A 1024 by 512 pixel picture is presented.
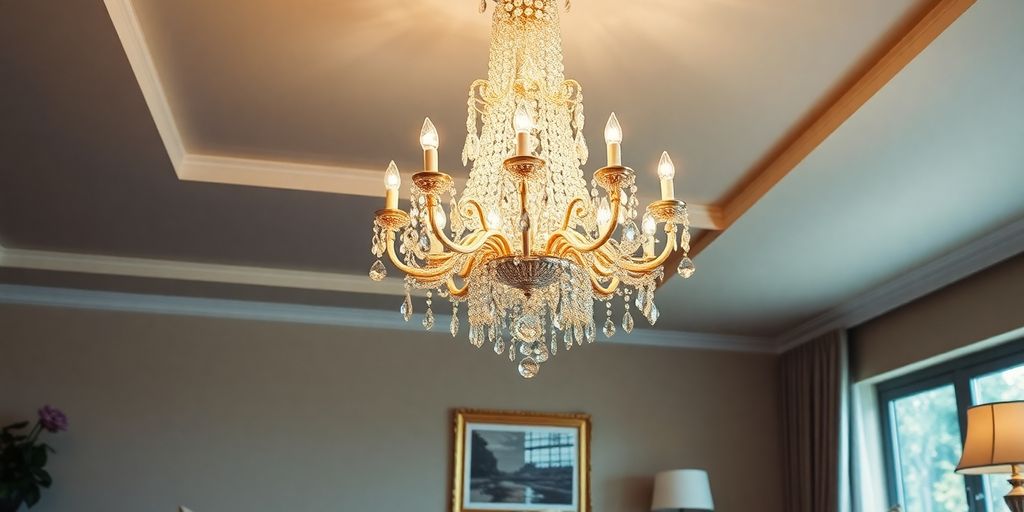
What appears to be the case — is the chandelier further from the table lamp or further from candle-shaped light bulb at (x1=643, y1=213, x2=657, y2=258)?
the table lamp

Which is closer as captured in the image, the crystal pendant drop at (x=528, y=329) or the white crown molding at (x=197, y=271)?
the crystal pendant drop at (x=528, y=329)

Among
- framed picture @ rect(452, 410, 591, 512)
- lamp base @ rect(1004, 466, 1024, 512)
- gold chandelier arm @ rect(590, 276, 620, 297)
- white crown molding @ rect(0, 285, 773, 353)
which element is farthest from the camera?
framed picture @ rect(452, 410, 591, 512)

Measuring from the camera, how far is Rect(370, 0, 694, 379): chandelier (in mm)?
2377

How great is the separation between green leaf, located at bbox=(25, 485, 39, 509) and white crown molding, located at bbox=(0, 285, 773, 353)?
110 centimetres

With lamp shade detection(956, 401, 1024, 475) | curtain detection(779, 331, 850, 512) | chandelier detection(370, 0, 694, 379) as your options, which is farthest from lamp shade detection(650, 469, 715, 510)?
chandelier detection(370, 0, 694, 379)

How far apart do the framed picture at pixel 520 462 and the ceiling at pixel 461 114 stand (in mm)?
1499

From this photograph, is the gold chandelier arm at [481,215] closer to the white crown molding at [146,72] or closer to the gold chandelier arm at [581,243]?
the gold chandelier arm at [581,243]

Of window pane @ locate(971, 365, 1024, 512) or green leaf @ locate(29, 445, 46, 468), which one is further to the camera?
green leaf @ locate(29, 445, 46, 468)

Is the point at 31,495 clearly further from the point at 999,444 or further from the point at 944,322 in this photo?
the point at 944,322

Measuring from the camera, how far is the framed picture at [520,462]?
5.46 metres

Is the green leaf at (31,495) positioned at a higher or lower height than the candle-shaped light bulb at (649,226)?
lower

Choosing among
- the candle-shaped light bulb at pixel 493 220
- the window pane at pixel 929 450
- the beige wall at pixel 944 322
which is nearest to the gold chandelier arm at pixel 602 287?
the candle-shaped light bulb at pixel 493 220

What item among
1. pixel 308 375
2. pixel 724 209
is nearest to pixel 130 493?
pixel 308 375

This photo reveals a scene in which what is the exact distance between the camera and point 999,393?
440 cm
